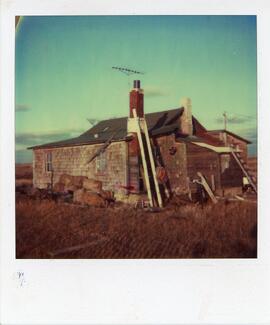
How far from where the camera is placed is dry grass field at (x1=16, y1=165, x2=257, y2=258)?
3672 mm

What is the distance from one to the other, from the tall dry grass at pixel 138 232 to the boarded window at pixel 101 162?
0.43 meters

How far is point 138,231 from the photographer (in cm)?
371

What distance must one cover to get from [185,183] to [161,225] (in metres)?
0.52

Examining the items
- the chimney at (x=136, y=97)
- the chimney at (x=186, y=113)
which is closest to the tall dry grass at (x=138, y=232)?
the chimney at (x=186, y=113)

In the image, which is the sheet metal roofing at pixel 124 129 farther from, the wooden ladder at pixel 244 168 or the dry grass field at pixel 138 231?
the dry grass field at pixel 138 231

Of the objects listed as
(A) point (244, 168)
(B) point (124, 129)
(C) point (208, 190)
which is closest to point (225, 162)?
(A) point (244, 168)

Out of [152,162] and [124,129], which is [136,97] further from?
[152,162]

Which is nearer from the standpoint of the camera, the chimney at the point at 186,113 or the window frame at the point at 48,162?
the chimney at the point at 186,113

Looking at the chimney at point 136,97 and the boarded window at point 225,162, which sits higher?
the chimney at point 136,97

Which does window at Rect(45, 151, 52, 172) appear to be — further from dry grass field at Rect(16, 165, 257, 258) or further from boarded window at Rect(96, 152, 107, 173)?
boarded window at Rect(96, 152, 107, 173)

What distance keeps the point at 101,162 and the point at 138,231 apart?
839 millimetres

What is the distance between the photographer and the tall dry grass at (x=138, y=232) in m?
3.67

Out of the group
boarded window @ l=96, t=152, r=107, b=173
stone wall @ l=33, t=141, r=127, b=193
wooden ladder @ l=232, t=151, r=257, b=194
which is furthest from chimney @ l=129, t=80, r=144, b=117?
wooden ladder @ l=232, t=151, r=257, b=194
